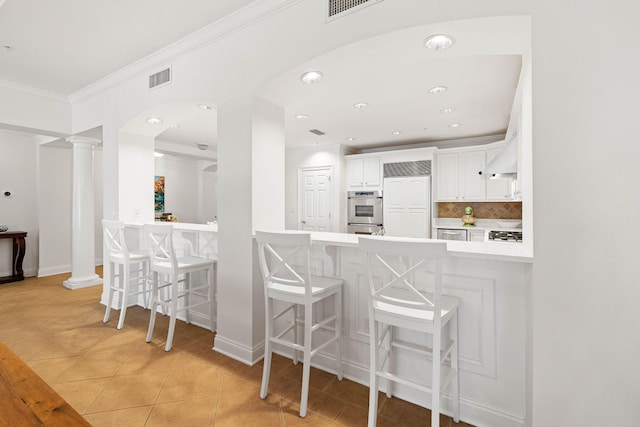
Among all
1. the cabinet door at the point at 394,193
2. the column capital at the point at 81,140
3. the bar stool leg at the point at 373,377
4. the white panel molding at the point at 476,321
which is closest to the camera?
the bar stool leg at the point at 373,377

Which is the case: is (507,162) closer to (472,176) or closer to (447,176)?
(472,176)

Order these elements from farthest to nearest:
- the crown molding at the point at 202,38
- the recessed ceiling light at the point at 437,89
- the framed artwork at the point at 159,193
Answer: the framed artwork at the point at 159,193, the recessed ceiling light at the point at 437,89, the crown molding at the point at 202,38

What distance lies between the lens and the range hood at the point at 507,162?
9.56ft

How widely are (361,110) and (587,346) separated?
3372 millimetres

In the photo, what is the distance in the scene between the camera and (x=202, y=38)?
2.66 meters

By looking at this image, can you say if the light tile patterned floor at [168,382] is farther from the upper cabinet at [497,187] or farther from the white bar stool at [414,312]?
the upper cabinet at [497,187]

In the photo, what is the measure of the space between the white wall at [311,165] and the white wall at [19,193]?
4.58 m

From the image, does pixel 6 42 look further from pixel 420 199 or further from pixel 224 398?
pixel 420 199

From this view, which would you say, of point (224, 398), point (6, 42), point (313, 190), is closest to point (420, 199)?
point (313, 190)

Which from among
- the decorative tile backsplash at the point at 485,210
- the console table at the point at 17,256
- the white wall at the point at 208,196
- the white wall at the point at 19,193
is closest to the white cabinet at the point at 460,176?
the decorative tile backsplash at the point at 485,210

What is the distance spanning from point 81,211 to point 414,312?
4.94 m

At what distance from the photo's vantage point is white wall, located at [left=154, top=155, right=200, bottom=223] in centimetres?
691

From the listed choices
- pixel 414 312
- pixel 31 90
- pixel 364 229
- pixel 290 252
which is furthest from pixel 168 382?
pixel 364 229

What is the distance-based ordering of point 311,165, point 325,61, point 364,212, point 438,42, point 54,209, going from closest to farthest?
point 438,42 < point 325,61 < point 54,209 < point 364,212 < point 311,165
